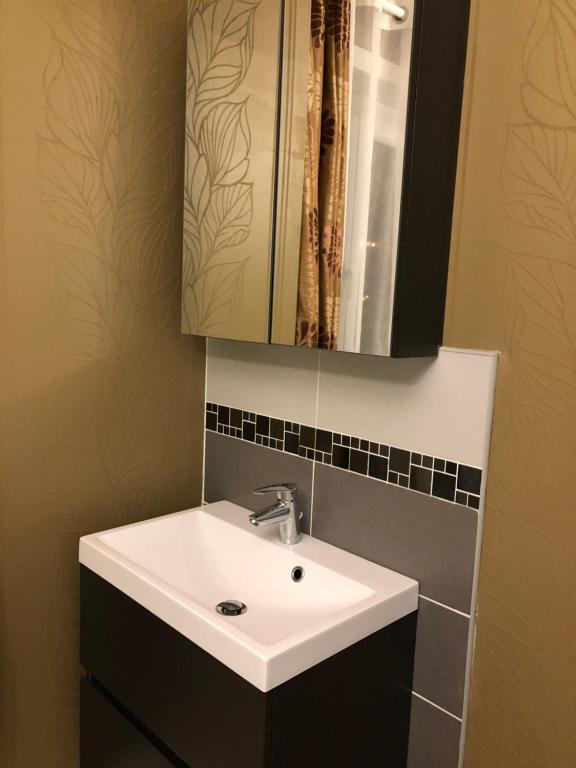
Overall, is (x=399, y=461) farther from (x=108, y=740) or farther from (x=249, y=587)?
(x=108, y=740)

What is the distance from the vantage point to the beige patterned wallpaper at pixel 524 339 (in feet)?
3.32

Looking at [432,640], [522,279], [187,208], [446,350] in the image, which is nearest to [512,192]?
[522,279]

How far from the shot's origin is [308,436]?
1.45 m

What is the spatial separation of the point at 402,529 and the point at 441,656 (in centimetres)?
24

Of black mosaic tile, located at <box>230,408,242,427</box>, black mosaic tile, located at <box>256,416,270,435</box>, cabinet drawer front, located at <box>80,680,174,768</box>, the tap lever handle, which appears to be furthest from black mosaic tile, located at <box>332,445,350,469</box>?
cabinet drawer front, located at <box>80,680,174,768</box>

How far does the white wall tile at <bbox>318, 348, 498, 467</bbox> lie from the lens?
113cm

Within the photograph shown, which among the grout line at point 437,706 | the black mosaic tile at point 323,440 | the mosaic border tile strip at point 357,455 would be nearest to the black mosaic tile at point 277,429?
the mosaic border tile strip at point 357,455

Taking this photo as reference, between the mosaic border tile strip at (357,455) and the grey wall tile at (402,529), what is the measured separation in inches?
0.8

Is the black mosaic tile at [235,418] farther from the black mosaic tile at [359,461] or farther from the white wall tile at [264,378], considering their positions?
the black mosaic tile at [359,461]

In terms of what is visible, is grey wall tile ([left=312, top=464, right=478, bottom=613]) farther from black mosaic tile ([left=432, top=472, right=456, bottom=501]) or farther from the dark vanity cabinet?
the dark vanity cabinet

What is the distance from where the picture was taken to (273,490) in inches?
53.8

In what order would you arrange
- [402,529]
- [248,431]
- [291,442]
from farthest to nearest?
[248,431] → [291,442] → [402,529]

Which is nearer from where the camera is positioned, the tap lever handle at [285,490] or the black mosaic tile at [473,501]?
the black mosaic tile at [473,501]

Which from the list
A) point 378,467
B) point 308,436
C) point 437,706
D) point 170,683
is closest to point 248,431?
point 308,436
